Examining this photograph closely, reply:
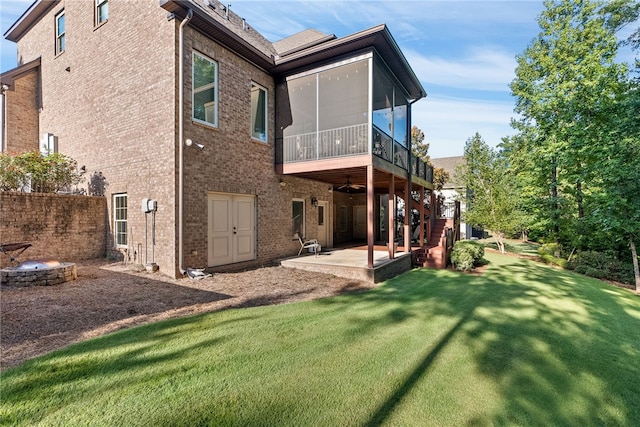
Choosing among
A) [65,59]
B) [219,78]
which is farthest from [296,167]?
[65,59]

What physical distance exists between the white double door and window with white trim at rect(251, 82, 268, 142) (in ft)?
7.28

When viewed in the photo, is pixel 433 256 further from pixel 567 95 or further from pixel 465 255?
pixel 567 95

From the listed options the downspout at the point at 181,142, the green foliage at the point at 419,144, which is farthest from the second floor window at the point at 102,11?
the green foliage at the point at 419,144

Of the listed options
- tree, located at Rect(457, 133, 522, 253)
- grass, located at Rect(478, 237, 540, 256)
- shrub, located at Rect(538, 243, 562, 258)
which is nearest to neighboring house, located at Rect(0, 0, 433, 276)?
tree, located at Rect(457, 133, 522, 253)

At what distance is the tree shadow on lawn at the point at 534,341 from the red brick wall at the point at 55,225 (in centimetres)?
814

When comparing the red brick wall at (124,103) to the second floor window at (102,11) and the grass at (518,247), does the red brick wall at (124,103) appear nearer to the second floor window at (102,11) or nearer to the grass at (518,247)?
the second floor window at (102,11)

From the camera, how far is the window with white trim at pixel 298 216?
1145cm

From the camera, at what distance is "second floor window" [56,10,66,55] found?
440 inches

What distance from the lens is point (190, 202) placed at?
752 centimetres

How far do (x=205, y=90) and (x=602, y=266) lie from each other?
1639 cm

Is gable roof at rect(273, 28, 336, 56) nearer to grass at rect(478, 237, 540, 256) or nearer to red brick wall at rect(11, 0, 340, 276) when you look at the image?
red brick wall at rect(11, 0, 340, 276)

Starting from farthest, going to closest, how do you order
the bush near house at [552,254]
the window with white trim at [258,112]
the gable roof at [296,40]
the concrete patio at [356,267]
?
the bush near house at [552,254]
the gable roof at [296,40]
the window with white trim at [258,112]
the concrete patio at [356,267]

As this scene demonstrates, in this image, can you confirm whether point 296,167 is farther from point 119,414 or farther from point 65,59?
point 65,59

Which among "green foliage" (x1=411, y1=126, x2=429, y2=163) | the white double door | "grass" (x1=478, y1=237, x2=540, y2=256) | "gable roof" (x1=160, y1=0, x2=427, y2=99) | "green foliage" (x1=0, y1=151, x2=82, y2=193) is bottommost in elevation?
"grass" (x1=478, y1=237, x2=540, y2=256)
